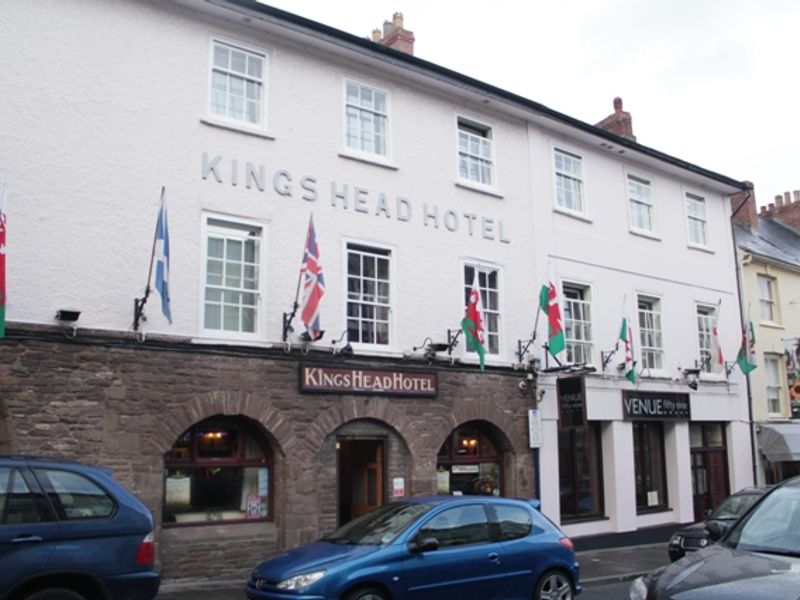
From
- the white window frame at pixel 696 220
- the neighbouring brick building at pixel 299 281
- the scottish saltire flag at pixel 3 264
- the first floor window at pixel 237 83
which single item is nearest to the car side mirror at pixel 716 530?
the neighbouring brick building at pixel 299 281

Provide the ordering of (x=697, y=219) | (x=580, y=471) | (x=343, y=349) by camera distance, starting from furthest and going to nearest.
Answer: (x=697, y=219) < (x=580, y=471) < (x=343, y=349)

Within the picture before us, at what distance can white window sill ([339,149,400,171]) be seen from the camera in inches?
598

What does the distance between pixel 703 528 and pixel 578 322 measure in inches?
265

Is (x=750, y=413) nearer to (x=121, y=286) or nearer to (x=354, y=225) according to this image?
(x=354, y=225)

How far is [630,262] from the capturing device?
66.4 feet

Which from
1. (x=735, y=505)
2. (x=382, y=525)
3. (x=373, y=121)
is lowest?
(x=735, y=505)

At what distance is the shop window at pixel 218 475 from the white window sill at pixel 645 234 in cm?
1138

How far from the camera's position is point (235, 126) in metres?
13.8

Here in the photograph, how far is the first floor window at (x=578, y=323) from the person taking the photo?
18516mm

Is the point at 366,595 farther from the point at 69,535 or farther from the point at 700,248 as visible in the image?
the point at 700,248

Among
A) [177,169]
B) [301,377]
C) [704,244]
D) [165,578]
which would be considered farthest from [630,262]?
[165,578]

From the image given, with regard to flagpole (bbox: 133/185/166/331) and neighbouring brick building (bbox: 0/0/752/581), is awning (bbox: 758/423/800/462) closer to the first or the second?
neighbouring brick building (bbox: 0/0/752/581)

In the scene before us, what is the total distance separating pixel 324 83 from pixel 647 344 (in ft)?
34.4

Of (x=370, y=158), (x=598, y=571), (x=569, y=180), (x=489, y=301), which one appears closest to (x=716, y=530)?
(x=598, y=571)
